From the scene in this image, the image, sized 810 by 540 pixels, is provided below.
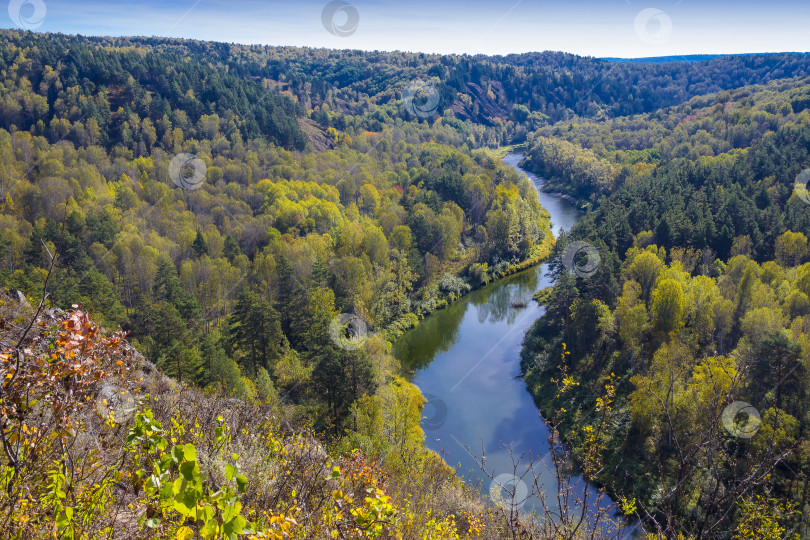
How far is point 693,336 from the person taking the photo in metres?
25.3

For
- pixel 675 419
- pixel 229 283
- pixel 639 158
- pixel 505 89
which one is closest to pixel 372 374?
pixel 675 419

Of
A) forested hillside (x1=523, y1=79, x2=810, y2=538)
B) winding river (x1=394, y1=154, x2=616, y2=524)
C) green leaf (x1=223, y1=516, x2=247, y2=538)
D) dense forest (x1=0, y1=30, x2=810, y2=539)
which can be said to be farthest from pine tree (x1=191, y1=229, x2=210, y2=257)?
green leaf (x1=223, y1=516, x2=247, y2=538)

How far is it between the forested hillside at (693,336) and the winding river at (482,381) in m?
1.56

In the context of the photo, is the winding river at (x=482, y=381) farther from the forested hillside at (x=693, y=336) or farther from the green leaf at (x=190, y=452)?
the green leaf at (x=190, y=452)

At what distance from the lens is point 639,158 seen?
235ft

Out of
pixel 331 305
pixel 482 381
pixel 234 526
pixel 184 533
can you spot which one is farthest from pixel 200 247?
pixel 234 526

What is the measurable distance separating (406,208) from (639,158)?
128 feet

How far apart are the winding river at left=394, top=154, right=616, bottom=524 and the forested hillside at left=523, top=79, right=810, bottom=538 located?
1.56m

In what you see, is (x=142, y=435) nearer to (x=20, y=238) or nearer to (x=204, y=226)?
Answer: (x=20, y=238)

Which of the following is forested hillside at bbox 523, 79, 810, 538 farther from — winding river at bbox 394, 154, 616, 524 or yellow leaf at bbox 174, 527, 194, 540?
yellow leaf at bbox 174, 527, 194, 540

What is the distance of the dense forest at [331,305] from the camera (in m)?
4.01

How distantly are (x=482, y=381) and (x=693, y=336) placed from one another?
10935mm

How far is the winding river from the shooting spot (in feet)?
76.1

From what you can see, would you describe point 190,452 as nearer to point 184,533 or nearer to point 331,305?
point 184,533
